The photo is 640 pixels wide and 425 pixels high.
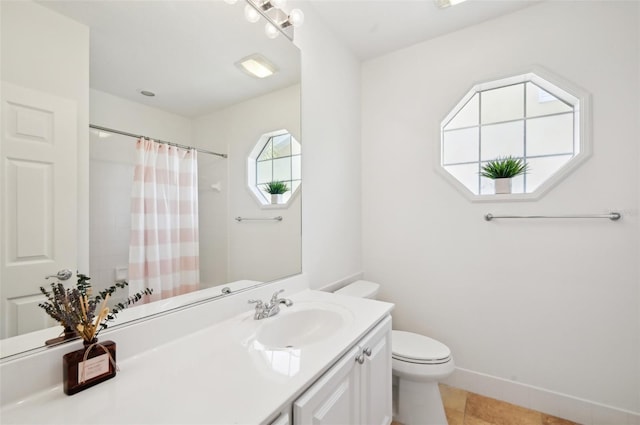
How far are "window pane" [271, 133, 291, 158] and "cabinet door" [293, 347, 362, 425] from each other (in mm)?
1070

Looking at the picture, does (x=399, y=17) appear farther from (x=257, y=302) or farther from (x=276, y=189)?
(x=257, y=302)

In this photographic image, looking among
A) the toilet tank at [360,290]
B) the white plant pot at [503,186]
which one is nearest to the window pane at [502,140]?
the white plant pot at [503,186]

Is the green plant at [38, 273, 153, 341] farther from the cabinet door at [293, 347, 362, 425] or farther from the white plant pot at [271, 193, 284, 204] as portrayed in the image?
the white plant pot at [271, 193, 284, 204]

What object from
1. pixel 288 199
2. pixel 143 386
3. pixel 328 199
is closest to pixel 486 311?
pixel 328 199

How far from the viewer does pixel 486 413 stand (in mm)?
1731

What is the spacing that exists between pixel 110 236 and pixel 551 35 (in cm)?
258

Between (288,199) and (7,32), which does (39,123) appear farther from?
(288,199)

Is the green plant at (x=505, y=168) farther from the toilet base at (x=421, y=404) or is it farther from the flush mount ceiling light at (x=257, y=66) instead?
the flush mount ceiling light at (x=257, y=66)

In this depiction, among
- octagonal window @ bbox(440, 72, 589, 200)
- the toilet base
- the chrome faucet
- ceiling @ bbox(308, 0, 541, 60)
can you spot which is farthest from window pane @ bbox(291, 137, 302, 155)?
the toilet base

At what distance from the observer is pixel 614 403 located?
157 cm

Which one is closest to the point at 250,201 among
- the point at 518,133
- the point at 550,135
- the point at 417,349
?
the point at 417,349

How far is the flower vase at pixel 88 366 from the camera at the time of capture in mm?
696

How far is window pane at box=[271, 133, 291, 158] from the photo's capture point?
1.56 metres

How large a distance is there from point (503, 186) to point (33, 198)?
2.28 m
